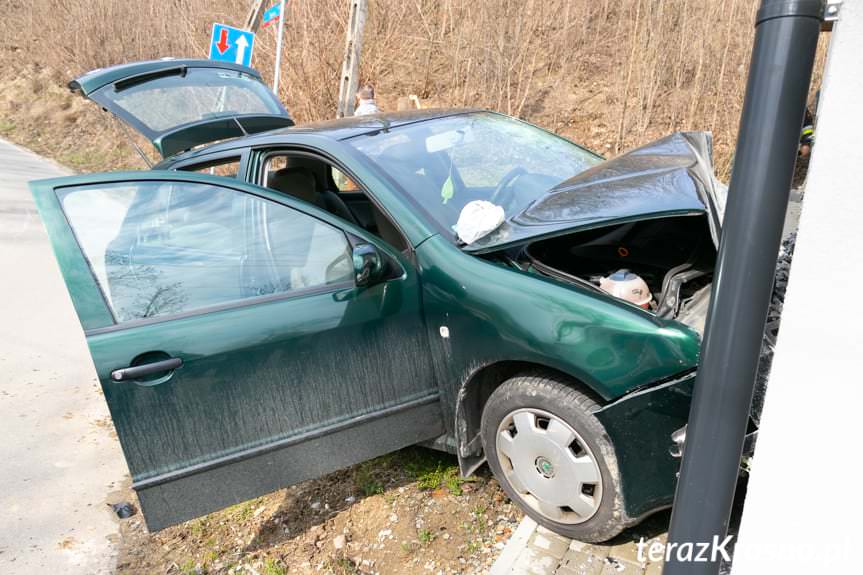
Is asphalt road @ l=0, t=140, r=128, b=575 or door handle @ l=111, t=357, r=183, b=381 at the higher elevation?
door handle @ l=111, t=357, r=183, b=381

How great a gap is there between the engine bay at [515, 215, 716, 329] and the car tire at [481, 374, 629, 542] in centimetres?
43

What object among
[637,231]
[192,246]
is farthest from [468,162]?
[192,246]

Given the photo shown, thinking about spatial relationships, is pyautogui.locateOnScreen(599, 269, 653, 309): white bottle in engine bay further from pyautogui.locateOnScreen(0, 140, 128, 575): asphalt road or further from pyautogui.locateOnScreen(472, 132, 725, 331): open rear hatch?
pyautogui.locateOnScreen(0, 140, 128, 575): asphalt road

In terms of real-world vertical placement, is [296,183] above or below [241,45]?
below

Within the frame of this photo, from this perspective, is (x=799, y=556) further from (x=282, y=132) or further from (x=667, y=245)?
(x=282, y=132)

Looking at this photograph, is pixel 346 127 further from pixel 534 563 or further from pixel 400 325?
pixel 534 563

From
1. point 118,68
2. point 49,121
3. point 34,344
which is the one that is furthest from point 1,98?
point 118,68

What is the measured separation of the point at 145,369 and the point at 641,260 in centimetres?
203

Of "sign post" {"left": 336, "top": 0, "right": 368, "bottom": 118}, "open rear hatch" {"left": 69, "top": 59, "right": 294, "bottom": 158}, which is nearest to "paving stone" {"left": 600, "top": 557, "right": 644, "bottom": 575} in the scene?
"open rear hatch" {"left": 69, "top": 59, "right": 294, "bottom": 158}

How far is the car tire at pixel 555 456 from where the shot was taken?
2.22 metres

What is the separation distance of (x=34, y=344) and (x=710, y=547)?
517 cm

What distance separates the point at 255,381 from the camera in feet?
7.93

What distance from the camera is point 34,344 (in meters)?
4.99

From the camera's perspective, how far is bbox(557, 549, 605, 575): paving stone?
2357 millimetres
